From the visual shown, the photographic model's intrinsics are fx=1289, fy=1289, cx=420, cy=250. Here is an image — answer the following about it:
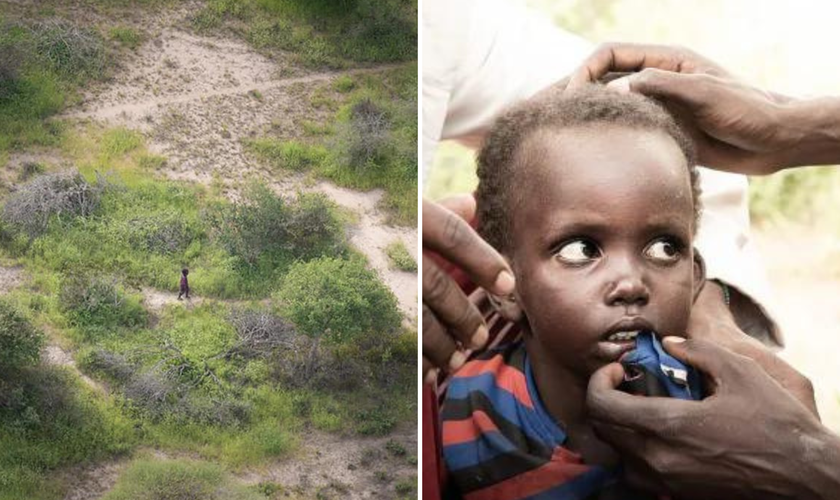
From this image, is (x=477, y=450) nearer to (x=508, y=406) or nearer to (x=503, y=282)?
Answer: (x=508, y=406)

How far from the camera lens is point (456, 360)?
1304mm

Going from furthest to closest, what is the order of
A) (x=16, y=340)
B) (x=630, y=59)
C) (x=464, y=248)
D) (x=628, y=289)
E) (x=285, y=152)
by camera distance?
(x=285, y=152) → (x=16, y=340) → (x=630, y=59) → (x=628, y=289) → (x=464, y=248)

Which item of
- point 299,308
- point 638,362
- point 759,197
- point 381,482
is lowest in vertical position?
point 381,482

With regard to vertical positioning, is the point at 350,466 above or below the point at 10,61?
below

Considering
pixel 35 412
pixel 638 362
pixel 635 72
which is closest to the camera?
pixel 638 362

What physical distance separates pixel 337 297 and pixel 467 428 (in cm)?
61

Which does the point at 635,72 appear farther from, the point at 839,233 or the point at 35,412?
the point at 35,412

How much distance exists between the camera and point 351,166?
6.46 feet

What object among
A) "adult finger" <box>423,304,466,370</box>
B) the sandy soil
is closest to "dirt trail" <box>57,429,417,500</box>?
the sandy soil

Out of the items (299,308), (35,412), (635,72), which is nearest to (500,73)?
(635,72)

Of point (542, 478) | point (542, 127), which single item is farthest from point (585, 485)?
point (542, 127)

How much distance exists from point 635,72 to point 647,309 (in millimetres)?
284

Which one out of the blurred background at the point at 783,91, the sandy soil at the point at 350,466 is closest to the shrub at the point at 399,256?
the sandy soil at the point at 350,466

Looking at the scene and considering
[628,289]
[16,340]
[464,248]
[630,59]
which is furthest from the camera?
[16,340]
